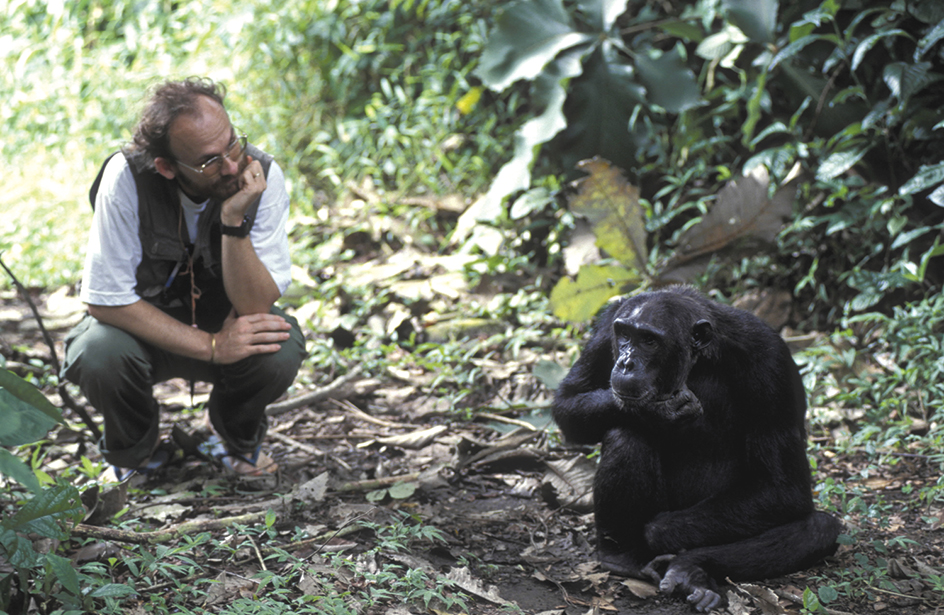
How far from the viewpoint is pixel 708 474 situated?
3078 mm

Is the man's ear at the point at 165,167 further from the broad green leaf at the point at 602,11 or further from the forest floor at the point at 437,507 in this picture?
the broad green leaf at the point at 602,11

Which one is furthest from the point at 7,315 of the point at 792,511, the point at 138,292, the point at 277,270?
the point at 792,511

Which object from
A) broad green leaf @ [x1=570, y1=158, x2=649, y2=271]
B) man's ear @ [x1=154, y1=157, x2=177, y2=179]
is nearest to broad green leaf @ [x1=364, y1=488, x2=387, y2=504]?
man's ear @ [x1=154, y1=157, x2=177, y2=179]

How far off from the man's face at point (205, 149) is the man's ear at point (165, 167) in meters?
0.01

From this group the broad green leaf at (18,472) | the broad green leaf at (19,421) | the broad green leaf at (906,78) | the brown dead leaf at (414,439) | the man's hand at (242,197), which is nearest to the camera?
the broad green leaf at (18,472)

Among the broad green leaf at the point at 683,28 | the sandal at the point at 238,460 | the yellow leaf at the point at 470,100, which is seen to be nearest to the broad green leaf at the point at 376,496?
the sandal at the point at 238,460

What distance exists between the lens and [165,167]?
359cm

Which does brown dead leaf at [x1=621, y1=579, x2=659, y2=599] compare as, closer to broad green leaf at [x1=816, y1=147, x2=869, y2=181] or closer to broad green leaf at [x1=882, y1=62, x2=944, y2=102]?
broad green leaf at [x1=816, y1=147, x2=869, y2=181]

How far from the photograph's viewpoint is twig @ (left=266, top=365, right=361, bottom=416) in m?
4.58

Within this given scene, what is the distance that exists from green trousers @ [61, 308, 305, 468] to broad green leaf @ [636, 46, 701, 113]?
296 cm

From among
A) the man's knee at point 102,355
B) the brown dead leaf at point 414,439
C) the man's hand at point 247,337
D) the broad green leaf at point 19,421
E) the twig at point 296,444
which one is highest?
the broad green leaf at point 19,421

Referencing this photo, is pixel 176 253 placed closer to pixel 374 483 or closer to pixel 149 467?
pixel 149 467

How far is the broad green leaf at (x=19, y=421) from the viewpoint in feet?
6.05

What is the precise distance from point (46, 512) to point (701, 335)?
2.18 metres
